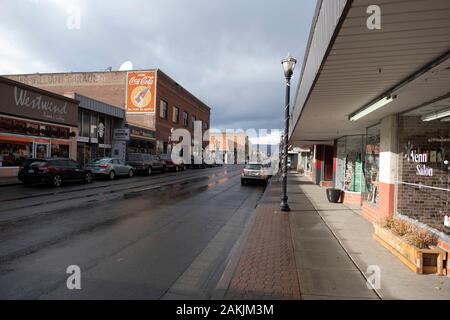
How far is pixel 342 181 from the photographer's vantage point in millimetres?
15516

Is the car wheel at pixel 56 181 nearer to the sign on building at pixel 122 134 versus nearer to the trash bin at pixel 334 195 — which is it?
the trash bin at pixel 334 195

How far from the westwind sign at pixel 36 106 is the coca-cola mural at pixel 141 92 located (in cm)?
1282

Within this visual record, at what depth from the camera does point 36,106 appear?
21188 mm

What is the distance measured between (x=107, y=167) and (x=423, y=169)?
1919 centimetres

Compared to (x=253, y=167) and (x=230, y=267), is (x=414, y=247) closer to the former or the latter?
(x=230, y=267)

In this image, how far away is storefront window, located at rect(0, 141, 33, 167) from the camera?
1877 centimetres

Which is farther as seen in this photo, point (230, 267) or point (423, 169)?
point (423, 169)

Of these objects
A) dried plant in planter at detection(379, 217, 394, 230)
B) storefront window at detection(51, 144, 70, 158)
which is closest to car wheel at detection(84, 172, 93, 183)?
storefront window at detection(51, 144, 70, 158)

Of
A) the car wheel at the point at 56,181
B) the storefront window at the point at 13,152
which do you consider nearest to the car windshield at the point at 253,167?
the car wheel at the point at 56,181

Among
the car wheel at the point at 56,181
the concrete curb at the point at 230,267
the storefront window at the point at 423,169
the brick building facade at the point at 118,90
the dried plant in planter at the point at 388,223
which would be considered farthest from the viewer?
the brick building facade at the point at 118,90

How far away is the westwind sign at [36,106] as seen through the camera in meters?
19.0

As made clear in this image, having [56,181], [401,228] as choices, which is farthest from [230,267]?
[56,181]

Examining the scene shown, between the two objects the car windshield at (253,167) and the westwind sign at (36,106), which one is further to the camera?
the car windshield at (253,167)

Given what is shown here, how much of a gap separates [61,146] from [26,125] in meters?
3.47
